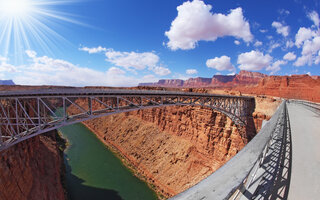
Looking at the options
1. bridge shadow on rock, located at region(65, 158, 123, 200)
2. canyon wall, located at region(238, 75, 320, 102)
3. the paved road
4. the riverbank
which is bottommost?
bridge shadow on rock, located at region(65, 158, 123, 200)

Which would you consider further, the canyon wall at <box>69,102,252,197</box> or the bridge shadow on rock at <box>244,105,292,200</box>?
the canyon wall at <box>69,102,252,197</box>

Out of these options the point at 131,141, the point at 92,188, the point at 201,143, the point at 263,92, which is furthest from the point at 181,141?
the point at 263,92

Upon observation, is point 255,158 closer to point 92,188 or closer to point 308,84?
point 92,188

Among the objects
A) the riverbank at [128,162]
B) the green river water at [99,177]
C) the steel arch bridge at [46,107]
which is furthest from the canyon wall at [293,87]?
the green river water at [99,177]

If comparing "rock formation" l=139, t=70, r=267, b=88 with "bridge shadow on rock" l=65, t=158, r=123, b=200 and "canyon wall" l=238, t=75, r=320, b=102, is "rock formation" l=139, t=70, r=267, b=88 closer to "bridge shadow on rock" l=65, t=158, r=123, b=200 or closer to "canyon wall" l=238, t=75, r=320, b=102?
"canyon wall" l=238, t=75, r=320, b=102

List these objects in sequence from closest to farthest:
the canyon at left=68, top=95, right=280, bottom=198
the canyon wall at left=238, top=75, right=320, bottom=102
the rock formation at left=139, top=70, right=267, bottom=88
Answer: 1. the canyon at left=68, top=95, right=280, bottom=198
2. the canyon wall at left=238, top=75, right=320, bottom=102
3. the rock formation at left=139, top=70, right=267, bottom=88

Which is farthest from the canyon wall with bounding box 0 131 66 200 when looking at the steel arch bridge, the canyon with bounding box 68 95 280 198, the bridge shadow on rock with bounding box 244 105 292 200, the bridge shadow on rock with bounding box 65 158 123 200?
the canyon with bounding box 68 95 280 198

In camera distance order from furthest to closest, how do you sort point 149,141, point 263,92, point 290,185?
point 263,92 → point 149,141 → point 290,185
